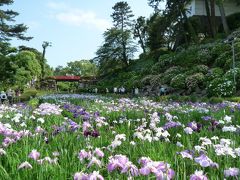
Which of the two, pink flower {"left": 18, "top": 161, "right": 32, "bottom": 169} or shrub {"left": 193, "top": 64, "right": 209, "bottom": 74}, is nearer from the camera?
pink flower {"left": 18, "top": 161, "right": 32, "bottom": 169}

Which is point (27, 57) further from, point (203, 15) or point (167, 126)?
point (167, 126)

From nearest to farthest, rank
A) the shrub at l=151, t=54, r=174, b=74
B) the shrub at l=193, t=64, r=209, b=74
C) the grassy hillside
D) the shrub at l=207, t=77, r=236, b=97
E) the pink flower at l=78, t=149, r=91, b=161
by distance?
the pink flower at l=78, t=149, r=91, b=161 < the shrub at l=207, t=77, r=236, b=97 < the grassy hillside < the shrub at l=193, t=64, r=209, b=74 < the shrub at l=151, t=54, r=174, b=74

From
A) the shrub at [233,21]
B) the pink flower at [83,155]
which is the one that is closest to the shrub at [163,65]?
the shrub at [233,21]

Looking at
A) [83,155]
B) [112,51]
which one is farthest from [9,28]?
[83,155]

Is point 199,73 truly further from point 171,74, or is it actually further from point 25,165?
point 25,165

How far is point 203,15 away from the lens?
49.4 meters

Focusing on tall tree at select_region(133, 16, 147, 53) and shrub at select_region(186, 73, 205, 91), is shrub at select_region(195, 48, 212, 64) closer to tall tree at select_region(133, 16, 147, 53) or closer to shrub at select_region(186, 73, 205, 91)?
shrub at select_region(186, 73, 205, 91)

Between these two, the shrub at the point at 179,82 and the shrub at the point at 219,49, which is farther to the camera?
the shrub at the point at 219,49

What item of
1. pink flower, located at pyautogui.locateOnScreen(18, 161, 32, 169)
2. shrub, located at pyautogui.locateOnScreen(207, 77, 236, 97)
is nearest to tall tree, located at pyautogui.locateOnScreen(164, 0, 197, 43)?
shrub, located at pyautogui.locateOnScreen(207, 77, 236, 97)

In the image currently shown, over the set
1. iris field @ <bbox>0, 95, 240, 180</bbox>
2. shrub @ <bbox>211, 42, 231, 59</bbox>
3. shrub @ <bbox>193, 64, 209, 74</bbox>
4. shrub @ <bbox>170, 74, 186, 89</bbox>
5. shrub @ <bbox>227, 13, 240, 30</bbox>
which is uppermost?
shrub @ <bbox>227, 13, 240, 30</bbox>

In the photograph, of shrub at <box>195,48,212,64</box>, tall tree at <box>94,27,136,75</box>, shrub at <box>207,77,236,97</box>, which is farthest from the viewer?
tall tree at <box>94,27,136,75</box>

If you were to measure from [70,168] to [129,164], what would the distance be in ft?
2.36

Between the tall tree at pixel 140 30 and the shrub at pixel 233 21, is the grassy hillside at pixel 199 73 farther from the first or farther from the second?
the tall tree at pixel 140 30

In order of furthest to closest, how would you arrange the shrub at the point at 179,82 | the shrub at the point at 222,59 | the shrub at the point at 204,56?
the shrub at the point at 204,56
the shrub at the point at 222,59
the shrub at the point at 179,82
